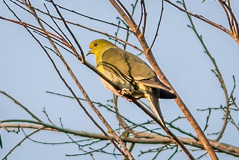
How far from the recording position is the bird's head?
507 centimetres

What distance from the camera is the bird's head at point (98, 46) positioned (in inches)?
200

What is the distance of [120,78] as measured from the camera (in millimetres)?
4012

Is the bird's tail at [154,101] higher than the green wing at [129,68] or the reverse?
the reverse

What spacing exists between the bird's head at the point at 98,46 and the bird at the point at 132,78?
46 centimetres

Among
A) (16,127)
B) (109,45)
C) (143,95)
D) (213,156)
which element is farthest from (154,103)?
(109,45)

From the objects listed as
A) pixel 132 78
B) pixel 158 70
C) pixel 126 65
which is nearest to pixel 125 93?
pixel 132 78

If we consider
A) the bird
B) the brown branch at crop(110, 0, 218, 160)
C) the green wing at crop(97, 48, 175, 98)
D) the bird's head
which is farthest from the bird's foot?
the bird's head

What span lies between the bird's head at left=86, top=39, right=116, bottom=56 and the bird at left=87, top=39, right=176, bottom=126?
18.1 inches

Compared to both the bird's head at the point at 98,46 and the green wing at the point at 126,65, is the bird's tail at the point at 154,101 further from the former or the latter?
the bird's head at the point at 98,46

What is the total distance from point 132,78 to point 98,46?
1282 mm

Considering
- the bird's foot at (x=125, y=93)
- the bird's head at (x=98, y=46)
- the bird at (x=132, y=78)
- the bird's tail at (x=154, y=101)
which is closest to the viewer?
the bird's tail at (x=154, y=101)

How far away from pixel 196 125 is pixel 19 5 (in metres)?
1.50

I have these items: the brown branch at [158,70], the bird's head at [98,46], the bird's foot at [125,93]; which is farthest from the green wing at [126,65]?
the brown branch at [158,70]

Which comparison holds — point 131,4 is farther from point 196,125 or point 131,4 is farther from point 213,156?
point 213,156
